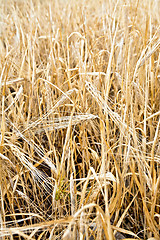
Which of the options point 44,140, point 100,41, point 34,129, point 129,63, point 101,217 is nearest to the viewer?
point 101,217

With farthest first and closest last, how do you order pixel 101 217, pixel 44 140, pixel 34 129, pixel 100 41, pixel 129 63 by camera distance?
pixel 100 41
pixel 44 140
pixel 34 129
pixel 129 63
pixel 101 217

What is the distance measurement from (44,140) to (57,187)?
0.27 m

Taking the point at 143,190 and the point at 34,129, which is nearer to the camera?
the point at 143,190

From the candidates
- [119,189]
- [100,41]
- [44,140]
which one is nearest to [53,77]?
[44,140]

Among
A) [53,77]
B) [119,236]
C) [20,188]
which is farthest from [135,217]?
[53,77]

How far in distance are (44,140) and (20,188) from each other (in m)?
0.16

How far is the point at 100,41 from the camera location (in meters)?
1.06

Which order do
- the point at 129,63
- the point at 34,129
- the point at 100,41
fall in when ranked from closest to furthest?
the point at 129,63
the point at 34,129
the point at 100,41

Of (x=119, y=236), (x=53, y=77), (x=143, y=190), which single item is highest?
A: (x=53, y=77)

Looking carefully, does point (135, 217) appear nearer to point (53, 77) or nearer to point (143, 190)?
point (143, 190)

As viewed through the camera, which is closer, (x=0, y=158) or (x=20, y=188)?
(x=0, y=158)

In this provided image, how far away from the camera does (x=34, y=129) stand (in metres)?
0.62

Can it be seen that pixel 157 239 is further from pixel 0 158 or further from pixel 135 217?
pixel 0 158

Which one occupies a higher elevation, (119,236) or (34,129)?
(34,129)
